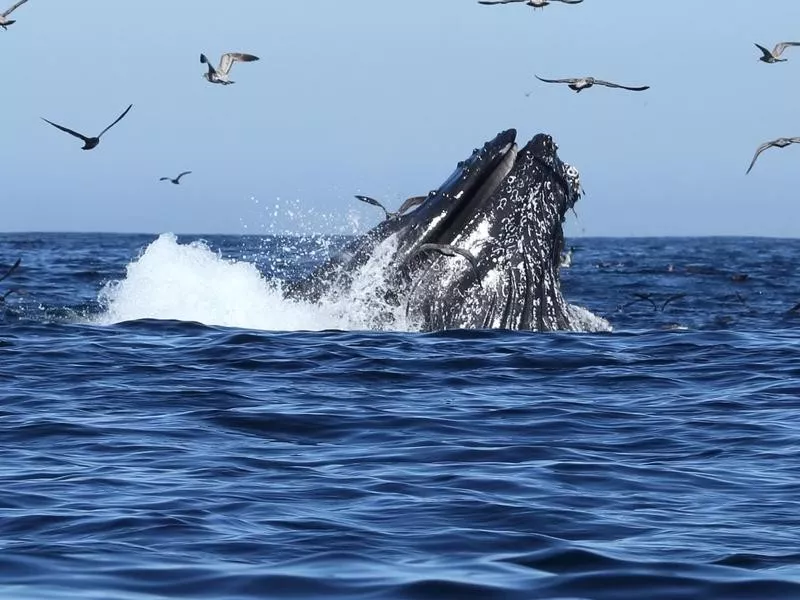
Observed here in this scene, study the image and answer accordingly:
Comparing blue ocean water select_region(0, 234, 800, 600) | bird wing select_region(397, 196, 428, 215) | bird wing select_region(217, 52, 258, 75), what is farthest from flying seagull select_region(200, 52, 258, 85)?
bird wing select_region(397, 196, 428, 215)

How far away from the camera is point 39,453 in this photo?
10945mm

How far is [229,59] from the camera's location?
2127cm

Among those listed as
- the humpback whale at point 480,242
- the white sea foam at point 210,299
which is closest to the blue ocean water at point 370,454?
the white sea foam at point 210,299

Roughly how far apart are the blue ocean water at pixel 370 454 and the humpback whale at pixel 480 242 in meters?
0.33

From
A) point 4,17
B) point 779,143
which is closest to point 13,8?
point 4,17

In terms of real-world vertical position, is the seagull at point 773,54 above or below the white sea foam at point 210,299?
above

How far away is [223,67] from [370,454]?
11181 millimetres

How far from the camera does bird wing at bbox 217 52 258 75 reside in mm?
20703

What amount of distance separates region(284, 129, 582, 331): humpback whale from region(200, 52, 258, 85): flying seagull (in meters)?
5.47

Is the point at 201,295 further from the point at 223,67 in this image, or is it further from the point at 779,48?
the point at 779,48

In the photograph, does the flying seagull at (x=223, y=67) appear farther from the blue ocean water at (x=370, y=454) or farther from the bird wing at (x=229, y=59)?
the blue ocean water at (x=370, y=454)

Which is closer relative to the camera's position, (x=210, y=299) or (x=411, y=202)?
(x=411, y=202)

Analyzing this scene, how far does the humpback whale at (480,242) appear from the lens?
51.2 feet

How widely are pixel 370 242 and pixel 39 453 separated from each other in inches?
219
